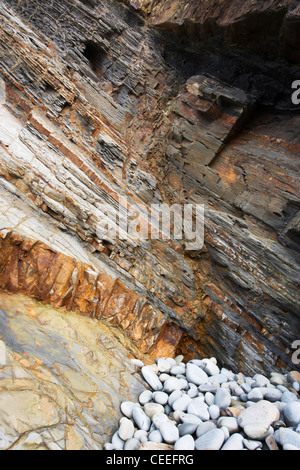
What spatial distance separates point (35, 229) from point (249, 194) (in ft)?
21.5

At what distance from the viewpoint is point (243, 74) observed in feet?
31.2

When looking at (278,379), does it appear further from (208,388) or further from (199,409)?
(199,409)

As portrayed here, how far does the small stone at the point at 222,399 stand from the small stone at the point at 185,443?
1075mm

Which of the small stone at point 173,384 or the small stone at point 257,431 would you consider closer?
the small stone at point 257,431

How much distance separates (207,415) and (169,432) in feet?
2.83

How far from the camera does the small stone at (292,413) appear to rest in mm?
4535

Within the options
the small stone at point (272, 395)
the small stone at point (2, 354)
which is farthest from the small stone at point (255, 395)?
the small stone at point (2, 354)

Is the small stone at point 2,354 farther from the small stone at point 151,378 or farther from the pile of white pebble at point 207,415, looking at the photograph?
the small stone at point 151,378

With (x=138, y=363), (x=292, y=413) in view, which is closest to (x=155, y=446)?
(x=138, y=363)

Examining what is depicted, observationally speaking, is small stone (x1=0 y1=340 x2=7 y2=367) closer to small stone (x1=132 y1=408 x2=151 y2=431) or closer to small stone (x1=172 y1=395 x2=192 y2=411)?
small stone (x1=132 y1=408 x2=151 y2=431)

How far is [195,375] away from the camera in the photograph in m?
6.13

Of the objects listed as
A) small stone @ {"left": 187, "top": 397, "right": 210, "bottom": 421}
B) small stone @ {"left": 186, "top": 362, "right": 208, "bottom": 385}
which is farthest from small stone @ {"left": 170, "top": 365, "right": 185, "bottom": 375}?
small stone @ {"left": 187, "top": 397, "right": 210, "bottom": 421}
